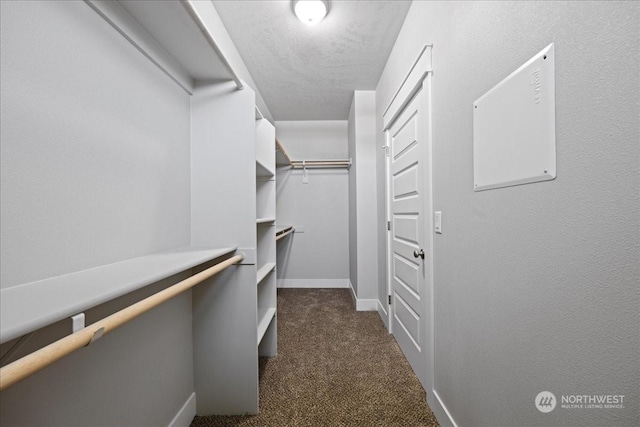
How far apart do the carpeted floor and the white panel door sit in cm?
18

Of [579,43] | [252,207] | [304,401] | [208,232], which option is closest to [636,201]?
[579,43]

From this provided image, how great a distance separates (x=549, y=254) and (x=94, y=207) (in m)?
1.35

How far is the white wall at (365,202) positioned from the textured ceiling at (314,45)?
26 cm

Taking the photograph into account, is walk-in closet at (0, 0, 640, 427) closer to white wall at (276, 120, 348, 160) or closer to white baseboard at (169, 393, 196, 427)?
white baseboard at (169, 393, 196, 427)

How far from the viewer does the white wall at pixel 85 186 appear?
2.04ft

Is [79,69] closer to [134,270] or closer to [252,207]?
[134,270]

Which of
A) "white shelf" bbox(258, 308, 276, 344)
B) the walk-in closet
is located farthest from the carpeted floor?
"white shelf" bbox(258, 308, 276, 344)

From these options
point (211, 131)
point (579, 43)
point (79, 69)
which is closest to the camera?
point (579, 43)

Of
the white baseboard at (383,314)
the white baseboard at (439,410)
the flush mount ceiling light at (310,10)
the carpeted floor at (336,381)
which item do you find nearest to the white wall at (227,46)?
the flush mount ceiling light at (310,10)

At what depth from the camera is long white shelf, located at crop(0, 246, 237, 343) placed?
0.43m

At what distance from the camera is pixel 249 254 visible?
142 cm

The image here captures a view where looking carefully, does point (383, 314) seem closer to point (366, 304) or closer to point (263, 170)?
point (366, 304)

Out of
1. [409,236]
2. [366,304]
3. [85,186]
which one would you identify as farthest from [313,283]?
[85,186]

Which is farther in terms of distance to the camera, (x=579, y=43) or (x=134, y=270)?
(x=134, y=270)
